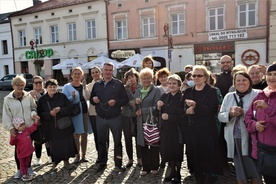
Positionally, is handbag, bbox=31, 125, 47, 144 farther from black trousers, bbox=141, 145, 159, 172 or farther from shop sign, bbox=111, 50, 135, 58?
shop sign, bbox=111, 50, 135, 58

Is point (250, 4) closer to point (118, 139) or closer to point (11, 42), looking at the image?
point (118, 139)

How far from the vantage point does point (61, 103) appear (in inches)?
192

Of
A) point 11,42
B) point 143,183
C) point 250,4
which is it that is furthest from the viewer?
point 11,42

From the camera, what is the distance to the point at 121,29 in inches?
910

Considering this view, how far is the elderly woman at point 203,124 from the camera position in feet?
12.5

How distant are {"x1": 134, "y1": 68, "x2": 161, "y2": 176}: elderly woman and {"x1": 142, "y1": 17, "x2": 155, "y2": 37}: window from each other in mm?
17553

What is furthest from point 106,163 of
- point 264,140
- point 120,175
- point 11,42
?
point 11,42

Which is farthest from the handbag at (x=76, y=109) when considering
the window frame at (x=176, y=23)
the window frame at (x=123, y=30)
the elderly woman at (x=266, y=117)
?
the window frame at (x=123, y=30)

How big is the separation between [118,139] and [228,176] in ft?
6.49

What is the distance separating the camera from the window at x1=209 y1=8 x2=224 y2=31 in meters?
18.9

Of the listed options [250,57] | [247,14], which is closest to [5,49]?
[247,14]

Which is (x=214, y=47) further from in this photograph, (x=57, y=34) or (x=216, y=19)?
(x=57, y=34)

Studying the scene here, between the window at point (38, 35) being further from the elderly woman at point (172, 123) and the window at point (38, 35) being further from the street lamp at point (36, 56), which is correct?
the elderly woman at point (172, 123)

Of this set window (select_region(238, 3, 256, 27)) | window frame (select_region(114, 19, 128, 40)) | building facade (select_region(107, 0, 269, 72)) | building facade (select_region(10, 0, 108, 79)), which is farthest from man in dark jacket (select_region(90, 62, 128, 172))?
building facade (select_region(10, 0, 108, 79))
